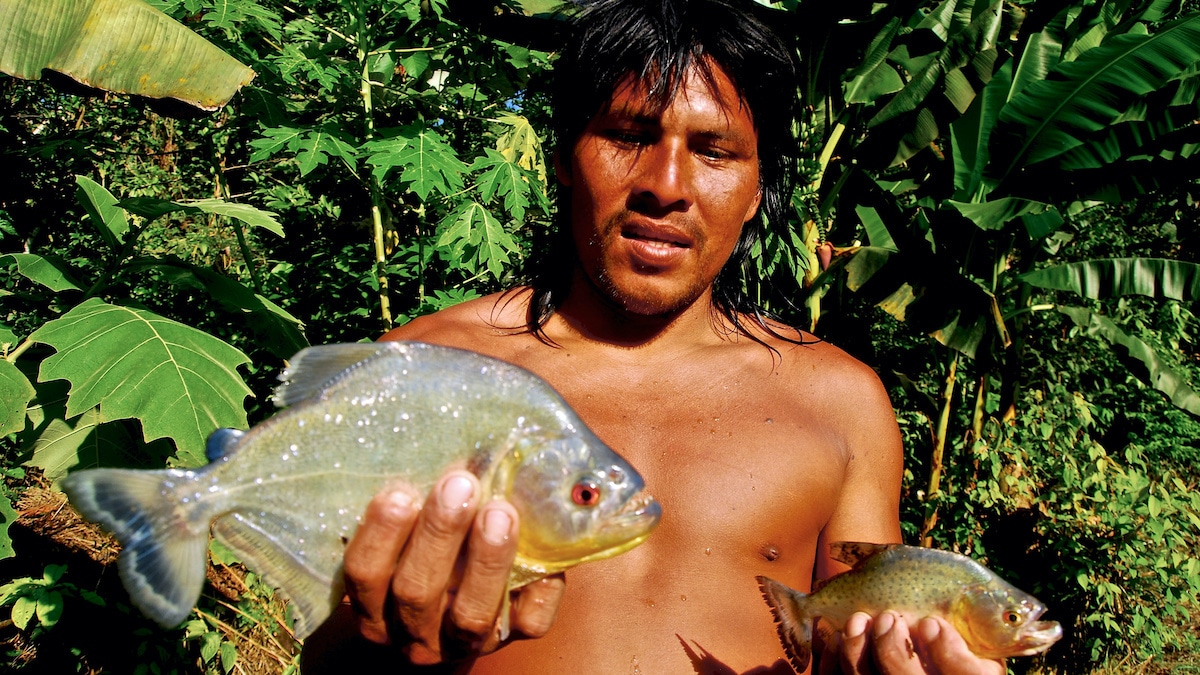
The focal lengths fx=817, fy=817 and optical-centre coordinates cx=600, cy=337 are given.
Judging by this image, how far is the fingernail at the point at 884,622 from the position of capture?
6.06 ft

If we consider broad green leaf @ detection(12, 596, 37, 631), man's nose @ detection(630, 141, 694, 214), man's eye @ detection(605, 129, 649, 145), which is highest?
man's eye @ detection(605, 129, 649, 145)

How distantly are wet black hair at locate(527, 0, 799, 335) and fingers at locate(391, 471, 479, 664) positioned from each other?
1395 mm

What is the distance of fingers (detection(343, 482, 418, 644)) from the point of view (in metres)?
1.40

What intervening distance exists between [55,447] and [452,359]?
2.57m

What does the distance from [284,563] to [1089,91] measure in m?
5.69

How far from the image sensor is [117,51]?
3.34 meters

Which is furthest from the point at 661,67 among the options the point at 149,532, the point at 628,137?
the point at 149,532

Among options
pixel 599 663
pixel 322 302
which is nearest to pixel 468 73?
pixel 322 302

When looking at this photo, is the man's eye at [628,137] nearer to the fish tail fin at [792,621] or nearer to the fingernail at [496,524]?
the fish tail fin at [792,621]

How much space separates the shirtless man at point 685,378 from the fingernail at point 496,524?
1.94 ft

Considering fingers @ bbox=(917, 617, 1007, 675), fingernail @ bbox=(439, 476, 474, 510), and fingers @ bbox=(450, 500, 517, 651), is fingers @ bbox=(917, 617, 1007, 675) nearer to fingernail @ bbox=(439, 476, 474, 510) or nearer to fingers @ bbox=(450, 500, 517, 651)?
fingers @ bbox=(450, 500, 517, 651)

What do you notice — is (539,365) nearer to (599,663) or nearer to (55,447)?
(599,663)

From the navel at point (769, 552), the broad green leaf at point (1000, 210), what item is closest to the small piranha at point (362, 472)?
the navel at point (769, 552)

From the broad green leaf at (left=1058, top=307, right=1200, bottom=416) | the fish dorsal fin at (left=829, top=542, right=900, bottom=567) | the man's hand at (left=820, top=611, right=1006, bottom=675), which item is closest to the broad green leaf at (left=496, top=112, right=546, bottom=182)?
the fish dorsal fin at (left=829, top=542, right=900, bottom=567)
